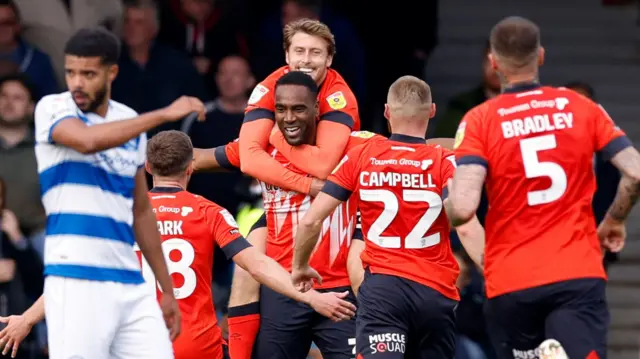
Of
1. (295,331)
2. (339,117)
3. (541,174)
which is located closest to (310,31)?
(339,117)

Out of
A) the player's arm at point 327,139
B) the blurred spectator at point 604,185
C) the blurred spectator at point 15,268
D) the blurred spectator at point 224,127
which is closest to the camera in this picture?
the player's arm at point 327,139

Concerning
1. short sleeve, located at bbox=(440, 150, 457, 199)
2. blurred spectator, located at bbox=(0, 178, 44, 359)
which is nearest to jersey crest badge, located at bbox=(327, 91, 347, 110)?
short sleeve, located at bbox=(440, 150, 457, 199)

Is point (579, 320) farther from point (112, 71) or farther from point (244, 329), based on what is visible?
point (244, 329)

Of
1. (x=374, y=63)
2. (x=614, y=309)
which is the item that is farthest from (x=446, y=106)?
(x=614, y=309)

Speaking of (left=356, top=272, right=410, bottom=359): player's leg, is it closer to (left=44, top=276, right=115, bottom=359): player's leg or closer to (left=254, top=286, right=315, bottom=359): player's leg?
(left=254, top=286, right=315, bottom=359): player's leg

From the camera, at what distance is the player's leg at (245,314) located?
873cm

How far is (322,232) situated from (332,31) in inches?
167

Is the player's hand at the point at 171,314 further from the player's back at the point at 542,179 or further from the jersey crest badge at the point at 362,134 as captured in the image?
the jersey crest badge at the point at 362,134

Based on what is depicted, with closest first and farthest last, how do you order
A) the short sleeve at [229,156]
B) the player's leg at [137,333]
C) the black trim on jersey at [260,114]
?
the player's leg at [137,333] < the black trim on jersey at [260,114] < the short sleeve at [229,156]

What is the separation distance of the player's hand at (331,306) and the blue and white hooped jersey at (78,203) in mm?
1741

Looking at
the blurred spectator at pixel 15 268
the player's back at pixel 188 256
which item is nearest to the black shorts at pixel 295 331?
the player's back at pixel 188 256

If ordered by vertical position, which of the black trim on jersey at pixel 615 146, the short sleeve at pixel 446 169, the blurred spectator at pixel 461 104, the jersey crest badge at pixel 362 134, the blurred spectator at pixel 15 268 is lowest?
the blurred spectator at pixel 15 268

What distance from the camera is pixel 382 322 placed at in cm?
777

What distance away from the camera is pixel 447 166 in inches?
307
